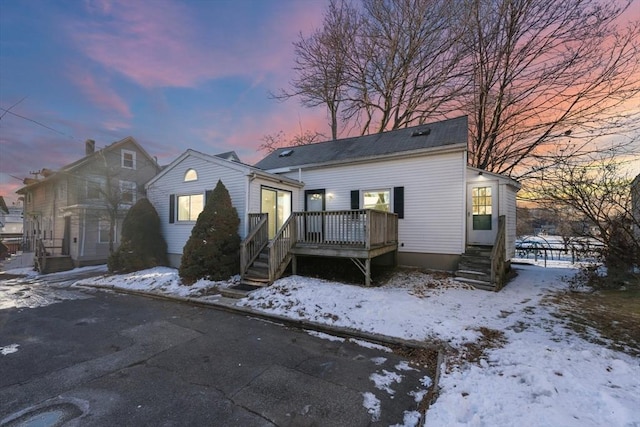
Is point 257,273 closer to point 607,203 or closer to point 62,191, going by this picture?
point 607,203

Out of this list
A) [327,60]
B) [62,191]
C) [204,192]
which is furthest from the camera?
[327,60]

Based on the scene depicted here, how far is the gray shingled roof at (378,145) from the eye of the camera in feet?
32.7

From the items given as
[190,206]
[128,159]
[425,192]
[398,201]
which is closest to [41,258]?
[128,159]

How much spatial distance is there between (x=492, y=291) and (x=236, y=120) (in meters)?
14.9

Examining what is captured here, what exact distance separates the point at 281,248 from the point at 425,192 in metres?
5.35

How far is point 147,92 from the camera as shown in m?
14.3

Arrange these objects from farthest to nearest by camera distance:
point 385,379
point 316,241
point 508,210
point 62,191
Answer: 1. point 62,191
2. point 508,210
3. point 316,241
4. point 385,379

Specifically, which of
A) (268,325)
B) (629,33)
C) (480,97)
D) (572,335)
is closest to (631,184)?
(572,335)

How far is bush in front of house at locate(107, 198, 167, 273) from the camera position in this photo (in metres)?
11.2

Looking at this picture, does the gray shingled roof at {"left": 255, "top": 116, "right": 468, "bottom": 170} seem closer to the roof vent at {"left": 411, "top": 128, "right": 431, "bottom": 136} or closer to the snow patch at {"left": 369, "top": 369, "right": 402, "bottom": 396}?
the roof vent at {"left": 411, "top": 128, "right": 431, "bottom": 136}

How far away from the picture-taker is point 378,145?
1145 cm

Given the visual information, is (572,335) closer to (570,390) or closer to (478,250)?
(570,390)

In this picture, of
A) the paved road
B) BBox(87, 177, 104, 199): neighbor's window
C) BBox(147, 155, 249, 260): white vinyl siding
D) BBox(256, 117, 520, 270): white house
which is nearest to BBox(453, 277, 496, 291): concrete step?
BBox(256, 117, 520, 270): white house

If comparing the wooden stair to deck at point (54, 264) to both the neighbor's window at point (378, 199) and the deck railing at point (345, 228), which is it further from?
the neighbor's window at point (378, 199)
